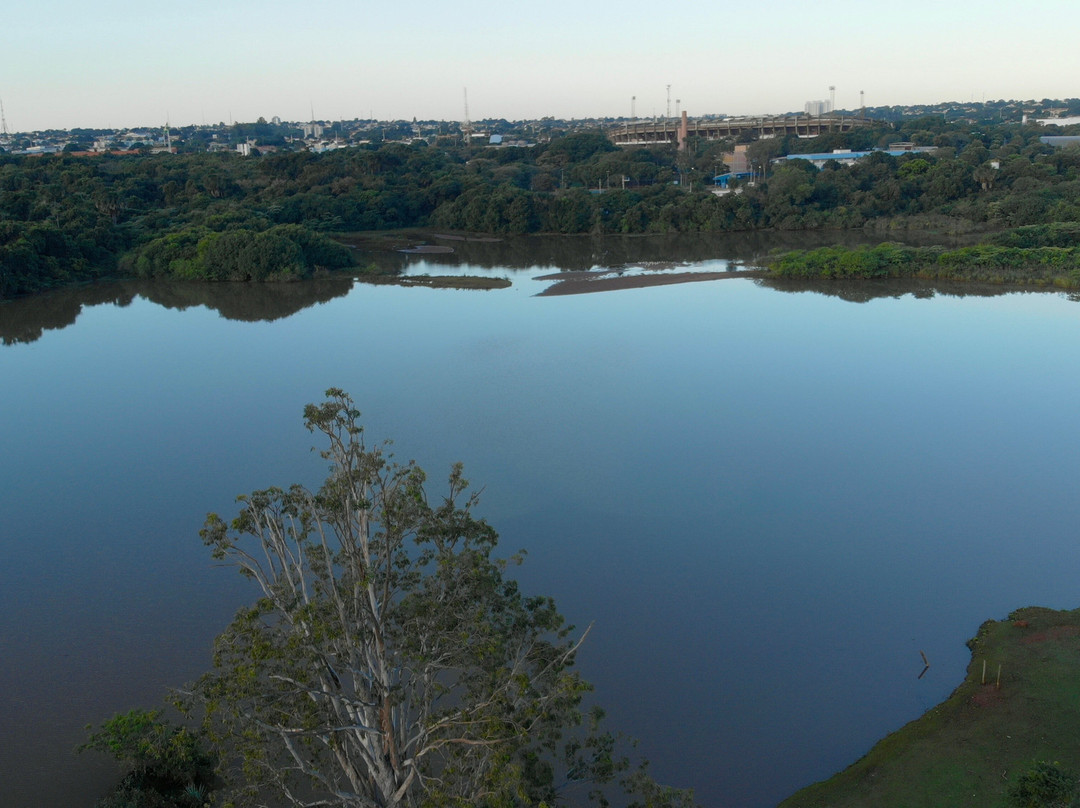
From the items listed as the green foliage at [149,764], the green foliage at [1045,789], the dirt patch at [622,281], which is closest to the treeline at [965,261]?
the dirt patch at [622,281]

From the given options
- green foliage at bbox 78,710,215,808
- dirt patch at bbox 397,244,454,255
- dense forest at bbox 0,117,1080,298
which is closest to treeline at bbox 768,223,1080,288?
dense forest at bbox 0,117,1080,298

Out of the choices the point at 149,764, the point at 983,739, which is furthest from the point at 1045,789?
the point at 149,764

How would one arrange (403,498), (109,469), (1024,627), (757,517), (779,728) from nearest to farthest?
(403,498), (779,728), (1024,627), (757,517), (109,469)

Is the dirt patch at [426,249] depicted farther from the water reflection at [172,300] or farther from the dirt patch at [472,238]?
the water reflection at [172,300]

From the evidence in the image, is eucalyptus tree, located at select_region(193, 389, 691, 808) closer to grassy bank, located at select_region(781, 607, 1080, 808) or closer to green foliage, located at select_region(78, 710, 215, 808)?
green foliage, located at select_region(78, 710, 215, 808)

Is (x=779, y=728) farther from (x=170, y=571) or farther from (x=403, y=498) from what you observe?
(x=170, y=571)

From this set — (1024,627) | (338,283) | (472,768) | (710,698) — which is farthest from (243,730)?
(338,283)
